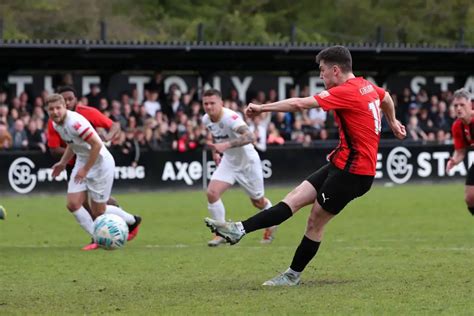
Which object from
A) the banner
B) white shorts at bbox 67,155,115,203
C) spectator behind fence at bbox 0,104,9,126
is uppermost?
white shorts at bbox 67,155,115,203

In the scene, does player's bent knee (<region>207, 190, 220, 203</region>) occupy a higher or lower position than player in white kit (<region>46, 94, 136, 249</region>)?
lower

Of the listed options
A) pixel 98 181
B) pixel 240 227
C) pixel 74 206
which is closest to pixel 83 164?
pixel 98 181

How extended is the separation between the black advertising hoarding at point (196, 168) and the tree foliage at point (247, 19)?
1341 centimetres

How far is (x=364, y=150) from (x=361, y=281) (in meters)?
1.23

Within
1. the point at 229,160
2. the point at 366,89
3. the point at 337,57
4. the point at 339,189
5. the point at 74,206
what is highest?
the point at 337,57

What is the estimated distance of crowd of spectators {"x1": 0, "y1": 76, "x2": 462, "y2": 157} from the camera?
25953 mm

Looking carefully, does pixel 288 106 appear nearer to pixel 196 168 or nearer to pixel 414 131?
pixel 196 168

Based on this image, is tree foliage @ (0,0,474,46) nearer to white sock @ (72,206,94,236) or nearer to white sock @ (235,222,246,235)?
white sock @ (72,206,94,236)

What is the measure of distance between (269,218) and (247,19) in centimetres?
3813

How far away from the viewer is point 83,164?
47.8 ft

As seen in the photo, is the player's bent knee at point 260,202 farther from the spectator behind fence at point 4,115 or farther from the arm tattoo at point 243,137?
the spectator behind fence at point 4,115

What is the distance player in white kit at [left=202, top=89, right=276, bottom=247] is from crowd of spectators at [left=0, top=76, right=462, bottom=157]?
32.9 feet

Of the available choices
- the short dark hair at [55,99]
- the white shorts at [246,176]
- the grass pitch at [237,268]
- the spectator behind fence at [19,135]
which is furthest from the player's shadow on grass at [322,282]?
the spectator behind fence at [19,135]

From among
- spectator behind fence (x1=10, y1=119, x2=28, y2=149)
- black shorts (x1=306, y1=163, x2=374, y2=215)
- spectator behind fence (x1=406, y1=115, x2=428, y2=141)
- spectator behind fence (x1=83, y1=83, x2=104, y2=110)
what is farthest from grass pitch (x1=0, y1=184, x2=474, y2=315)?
spectator behind fence (x1=406, y1=115, x2=428, y2=141)
